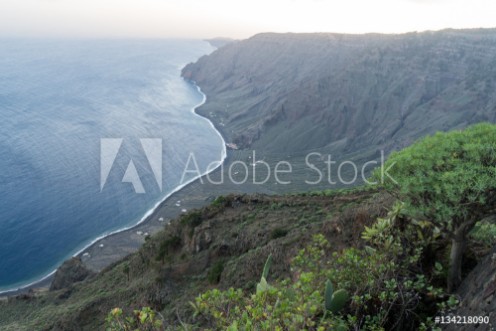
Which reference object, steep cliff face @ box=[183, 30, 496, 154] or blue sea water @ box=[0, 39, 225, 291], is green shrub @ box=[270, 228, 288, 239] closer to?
blue sea water @ box=[0, 39, 225, 291]

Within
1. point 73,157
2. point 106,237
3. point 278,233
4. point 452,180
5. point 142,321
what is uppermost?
point 452,180

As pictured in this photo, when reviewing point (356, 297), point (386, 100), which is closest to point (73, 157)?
point (386, 100)

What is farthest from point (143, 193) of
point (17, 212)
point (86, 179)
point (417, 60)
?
point (417, 60)

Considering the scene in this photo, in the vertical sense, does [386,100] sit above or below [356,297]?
below

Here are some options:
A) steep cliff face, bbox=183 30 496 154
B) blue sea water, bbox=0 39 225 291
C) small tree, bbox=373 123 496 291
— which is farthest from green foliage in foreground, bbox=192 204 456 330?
steep cliff face, bbox=183 30 496 154

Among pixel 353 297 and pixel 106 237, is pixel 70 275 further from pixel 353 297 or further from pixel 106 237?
pixel 353 297

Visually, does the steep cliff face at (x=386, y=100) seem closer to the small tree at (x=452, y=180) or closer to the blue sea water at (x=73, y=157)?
the blue sea water at (x=73, y=157)

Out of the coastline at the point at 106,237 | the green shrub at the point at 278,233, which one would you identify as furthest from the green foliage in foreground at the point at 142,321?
the coastline at the point at 106,237
